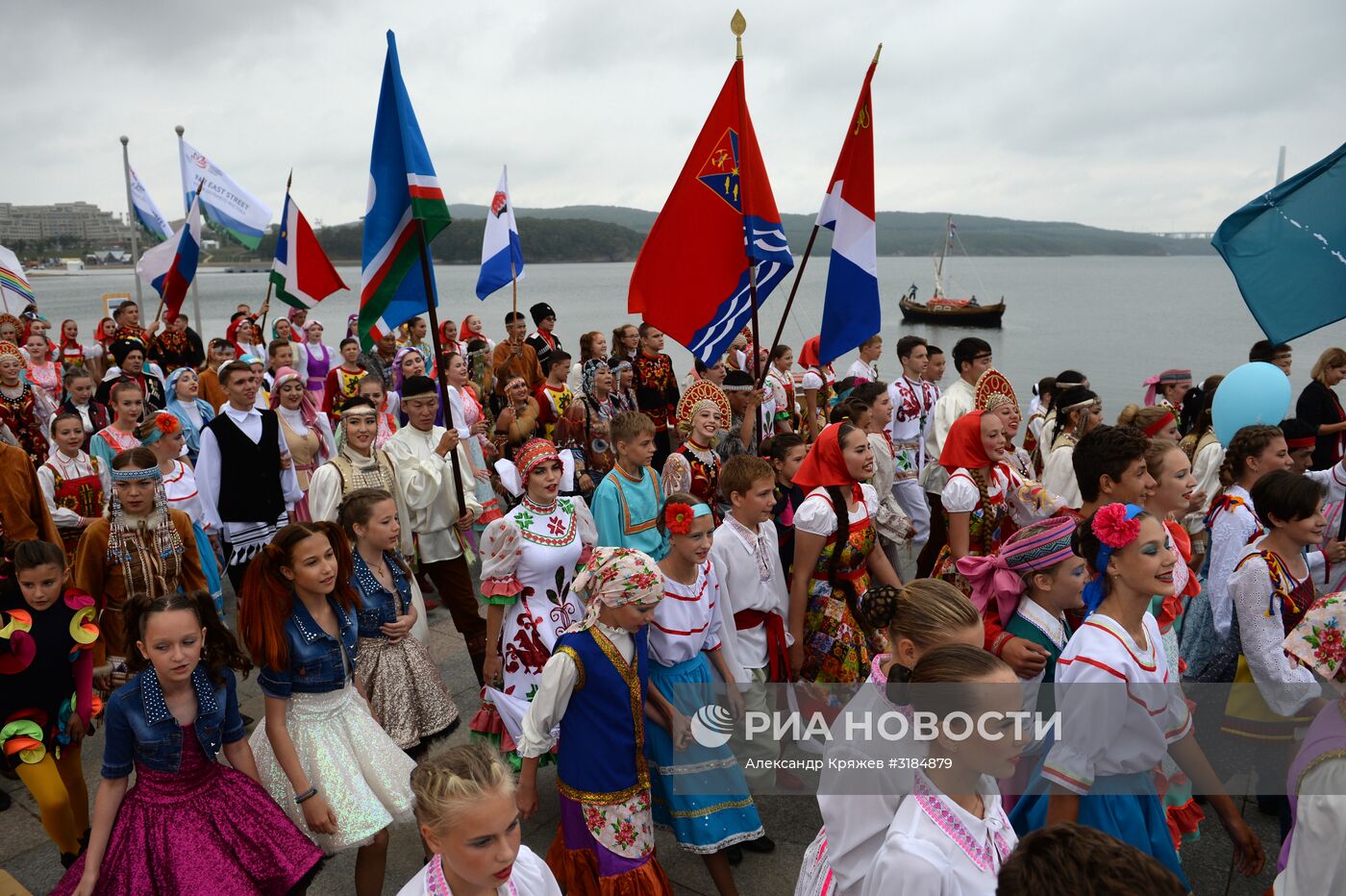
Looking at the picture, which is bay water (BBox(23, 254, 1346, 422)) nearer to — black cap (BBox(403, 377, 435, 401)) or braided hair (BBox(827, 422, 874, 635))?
black cap (BBox(403, 377, 435, 401))

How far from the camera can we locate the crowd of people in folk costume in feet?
8.27

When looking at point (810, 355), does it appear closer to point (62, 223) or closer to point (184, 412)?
point (184, 412)

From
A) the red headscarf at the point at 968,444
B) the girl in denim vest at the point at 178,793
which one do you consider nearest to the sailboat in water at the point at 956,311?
the red headscarf at the point at 968,444

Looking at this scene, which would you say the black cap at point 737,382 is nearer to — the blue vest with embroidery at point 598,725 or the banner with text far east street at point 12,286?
the blue vest with embroidery at point 598,725

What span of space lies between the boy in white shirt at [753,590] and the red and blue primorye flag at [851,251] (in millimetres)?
1938

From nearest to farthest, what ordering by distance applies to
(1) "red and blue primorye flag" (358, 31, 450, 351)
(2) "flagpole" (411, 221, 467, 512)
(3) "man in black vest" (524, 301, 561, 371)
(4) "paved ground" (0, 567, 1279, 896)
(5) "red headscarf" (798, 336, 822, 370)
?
(4) "paved ground" (0, 567, 1279, 896)
(2) "flagpole" (411, 221, 467, 512)
(1) "red and blue primorye flag" (358, 31, 450, 351)
(5) "red headscarf" (798, 336, 822, 370)
(3) "man in black vest" (524, 301, 561, 371)

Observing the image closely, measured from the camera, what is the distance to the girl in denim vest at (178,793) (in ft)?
9.86

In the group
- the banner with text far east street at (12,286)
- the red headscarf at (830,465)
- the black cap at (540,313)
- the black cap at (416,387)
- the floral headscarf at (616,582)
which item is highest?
the banner with text far east street at (12,286)

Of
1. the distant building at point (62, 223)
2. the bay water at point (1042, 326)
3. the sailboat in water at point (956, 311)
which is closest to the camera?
the bay water at point (1042, 326)

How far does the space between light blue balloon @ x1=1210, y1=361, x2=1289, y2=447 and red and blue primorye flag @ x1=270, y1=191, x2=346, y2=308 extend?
25.1 feet

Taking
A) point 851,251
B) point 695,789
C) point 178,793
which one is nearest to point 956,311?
point 851,251

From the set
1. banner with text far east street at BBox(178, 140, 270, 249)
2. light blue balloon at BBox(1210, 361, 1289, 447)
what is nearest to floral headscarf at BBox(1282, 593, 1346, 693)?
light blue balloon at BBox(1210, 361, 1289, 447)

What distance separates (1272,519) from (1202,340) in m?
50.8

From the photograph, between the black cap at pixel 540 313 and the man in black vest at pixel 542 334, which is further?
the black cap at pixel 540 313
